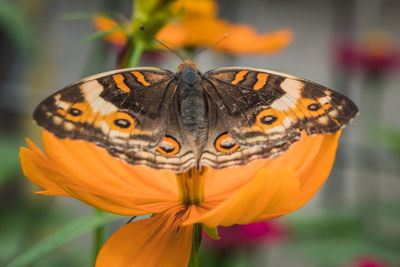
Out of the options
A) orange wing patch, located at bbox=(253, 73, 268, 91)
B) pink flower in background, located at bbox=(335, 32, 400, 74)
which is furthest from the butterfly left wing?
pink flower in background, located at bbox=(335, 32, 400, 74)

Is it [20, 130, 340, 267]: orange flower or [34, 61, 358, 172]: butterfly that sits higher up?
[34, 61, 358, 172]: butterfly

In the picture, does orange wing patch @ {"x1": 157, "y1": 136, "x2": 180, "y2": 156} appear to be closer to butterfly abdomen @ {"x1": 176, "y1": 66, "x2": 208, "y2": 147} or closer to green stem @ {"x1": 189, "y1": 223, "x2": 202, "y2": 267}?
butterfly abdomen @ {"x1": 176, "y1": 66, "x2": 208, "y2": 147}

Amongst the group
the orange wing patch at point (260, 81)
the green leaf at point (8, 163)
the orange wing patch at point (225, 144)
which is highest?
the orange wing patch at point (260, 81)

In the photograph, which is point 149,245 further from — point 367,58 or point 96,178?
point 367,58

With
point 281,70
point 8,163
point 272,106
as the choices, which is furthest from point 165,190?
point 8,163

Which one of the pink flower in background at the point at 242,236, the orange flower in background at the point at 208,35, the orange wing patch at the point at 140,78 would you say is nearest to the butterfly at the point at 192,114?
the orange wing patch at the point at 140,78

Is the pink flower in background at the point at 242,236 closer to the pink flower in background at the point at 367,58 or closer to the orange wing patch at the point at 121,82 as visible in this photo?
the orange wing patch at the point at 121,82

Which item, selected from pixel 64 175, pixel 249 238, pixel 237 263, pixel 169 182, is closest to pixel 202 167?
pixel 169 182
